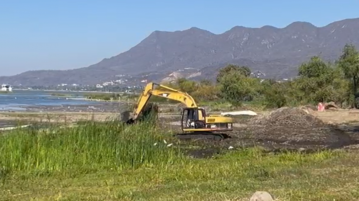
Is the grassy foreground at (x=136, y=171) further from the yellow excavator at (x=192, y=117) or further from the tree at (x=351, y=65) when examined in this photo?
the tree at (x=351, y=65)

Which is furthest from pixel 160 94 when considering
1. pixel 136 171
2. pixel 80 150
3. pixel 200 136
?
pixel 136 171

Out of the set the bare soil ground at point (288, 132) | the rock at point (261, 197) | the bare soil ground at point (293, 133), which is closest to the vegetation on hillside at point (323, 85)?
the bare soil ground at point (288, 132)

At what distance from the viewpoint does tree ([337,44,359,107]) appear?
69.8 meters

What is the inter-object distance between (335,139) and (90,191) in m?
25.0

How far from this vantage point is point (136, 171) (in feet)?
58.6

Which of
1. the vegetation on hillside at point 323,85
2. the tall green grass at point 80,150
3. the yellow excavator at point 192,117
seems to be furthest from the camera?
the vegetation on hillside at point 323,85

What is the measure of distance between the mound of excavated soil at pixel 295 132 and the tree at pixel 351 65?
67.2 ft

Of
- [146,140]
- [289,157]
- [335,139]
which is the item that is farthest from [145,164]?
[335,139]

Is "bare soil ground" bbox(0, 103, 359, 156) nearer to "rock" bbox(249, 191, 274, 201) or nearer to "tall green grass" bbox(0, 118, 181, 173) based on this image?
"tall green grass" bbox(0, 118, 181, 173)

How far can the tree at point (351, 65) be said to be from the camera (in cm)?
6975

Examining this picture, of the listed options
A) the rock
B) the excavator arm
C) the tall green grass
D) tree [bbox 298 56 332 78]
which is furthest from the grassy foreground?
tree [bbox 298 56 332 78]

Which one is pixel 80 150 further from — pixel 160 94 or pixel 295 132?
pixel 295 132

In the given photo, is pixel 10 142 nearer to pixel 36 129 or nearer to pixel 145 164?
pixel 36 129

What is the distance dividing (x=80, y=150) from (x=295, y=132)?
77.9 feet
